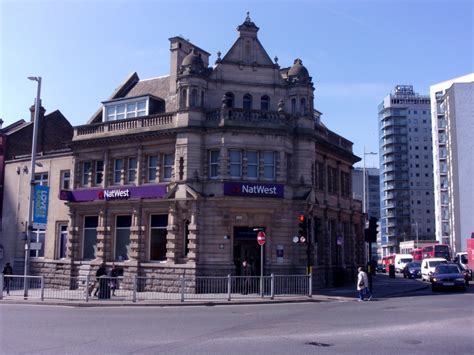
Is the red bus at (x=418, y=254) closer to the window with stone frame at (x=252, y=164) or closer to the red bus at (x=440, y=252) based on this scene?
the red bus at (x=440, y=252)

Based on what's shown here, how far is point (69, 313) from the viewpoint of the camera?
18297mm

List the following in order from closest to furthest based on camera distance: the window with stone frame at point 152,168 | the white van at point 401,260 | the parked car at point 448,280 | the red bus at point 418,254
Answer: the parked car at point 448,280 < the window with stone frame at point 152,168 < the red bus at point 418,254 < the white van at point 401,260

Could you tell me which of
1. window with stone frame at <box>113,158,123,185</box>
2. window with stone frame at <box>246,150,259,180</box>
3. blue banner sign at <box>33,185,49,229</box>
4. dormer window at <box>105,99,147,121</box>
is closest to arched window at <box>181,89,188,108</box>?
dormer window at <box>105,99,147,121</box>

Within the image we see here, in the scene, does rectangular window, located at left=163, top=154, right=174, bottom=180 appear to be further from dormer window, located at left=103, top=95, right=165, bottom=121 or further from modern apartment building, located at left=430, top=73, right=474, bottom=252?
modern apartment building, located at left=430, top=73, right=474, bottom=252

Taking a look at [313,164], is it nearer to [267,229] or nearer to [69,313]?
[267,229]

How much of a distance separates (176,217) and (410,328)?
1697 cm

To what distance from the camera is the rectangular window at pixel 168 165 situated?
98.5 feet

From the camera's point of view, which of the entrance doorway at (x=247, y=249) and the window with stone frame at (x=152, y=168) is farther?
the window with stone frame at (x=152, y=168)

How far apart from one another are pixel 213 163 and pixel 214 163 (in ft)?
0.20

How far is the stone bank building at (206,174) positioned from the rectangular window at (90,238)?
0.06 meters

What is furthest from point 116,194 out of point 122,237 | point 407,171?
point 407,171

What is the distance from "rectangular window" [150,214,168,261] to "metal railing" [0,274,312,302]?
5.47ft

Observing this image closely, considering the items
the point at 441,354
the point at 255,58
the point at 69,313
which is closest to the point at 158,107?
the point at 255,58

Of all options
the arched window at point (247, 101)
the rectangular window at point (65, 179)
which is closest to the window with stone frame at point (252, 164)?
the arched window at point (247, 101)
